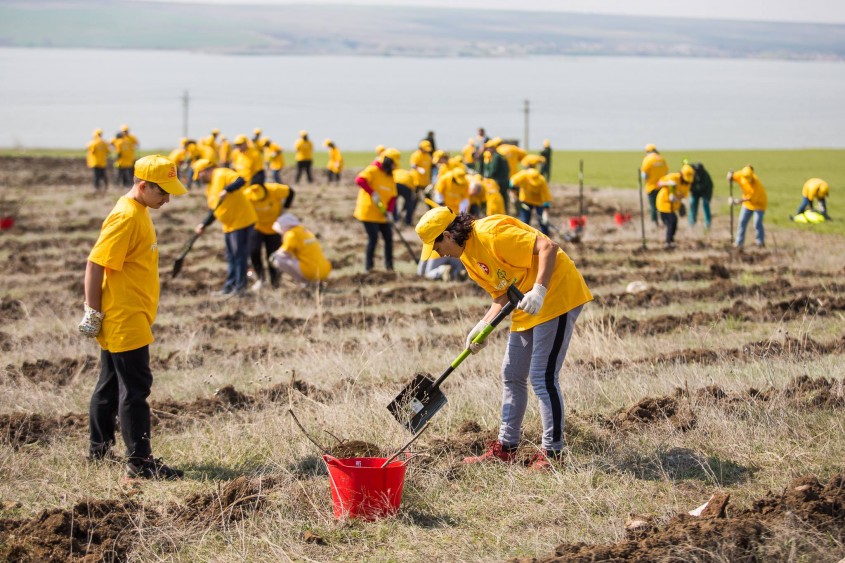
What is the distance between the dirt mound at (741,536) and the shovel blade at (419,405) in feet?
4.84

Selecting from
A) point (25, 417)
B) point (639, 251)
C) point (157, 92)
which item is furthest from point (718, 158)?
point (157, 92)

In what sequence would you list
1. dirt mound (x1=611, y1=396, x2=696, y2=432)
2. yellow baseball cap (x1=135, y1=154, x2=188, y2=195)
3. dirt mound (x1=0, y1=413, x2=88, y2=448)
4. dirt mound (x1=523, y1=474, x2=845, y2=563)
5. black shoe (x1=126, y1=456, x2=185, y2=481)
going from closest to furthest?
1. dirt mound (x1=523, y1=474, x2=845, y2=563)
2. yellow baseball cap (x1=135, y1=154, x2=188, y2=195)
3. black shoe (x1=126, y1=456, x2=185, y2=481)
4. dirt mound (x1=611, y1=396, x2=696, y2=432)
5. dirt mound (x1=0, y1=413, x2=88, y2=448)

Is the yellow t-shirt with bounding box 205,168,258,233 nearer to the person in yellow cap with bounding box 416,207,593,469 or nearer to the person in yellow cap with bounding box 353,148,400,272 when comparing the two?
the person in yellow cap with bounding box 353,148,400,272

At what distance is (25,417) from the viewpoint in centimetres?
681

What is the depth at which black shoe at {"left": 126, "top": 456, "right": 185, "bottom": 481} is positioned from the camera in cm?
589

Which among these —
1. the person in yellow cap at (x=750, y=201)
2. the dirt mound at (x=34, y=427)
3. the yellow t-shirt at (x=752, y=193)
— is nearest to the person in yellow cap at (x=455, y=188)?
the person in yellow cap at (x=750, y=201)

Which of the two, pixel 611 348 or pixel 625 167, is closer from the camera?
pixel 611 348

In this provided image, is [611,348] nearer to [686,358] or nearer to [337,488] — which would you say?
[686,358]

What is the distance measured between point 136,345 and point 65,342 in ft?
13.3

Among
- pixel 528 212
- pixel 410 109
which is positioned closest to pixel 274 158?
pixel 528 212

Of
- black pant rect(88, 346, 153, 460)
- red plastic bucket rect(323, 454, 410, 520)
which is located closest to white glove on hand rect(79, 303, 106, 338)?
black pant rect(88, 346, 153, 460)

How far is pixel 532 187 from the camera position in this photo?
1551cm

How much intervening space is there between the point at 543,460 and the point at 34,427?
3.30 metres

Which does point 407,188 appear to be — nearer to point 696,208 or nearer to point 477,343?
point 696,208
